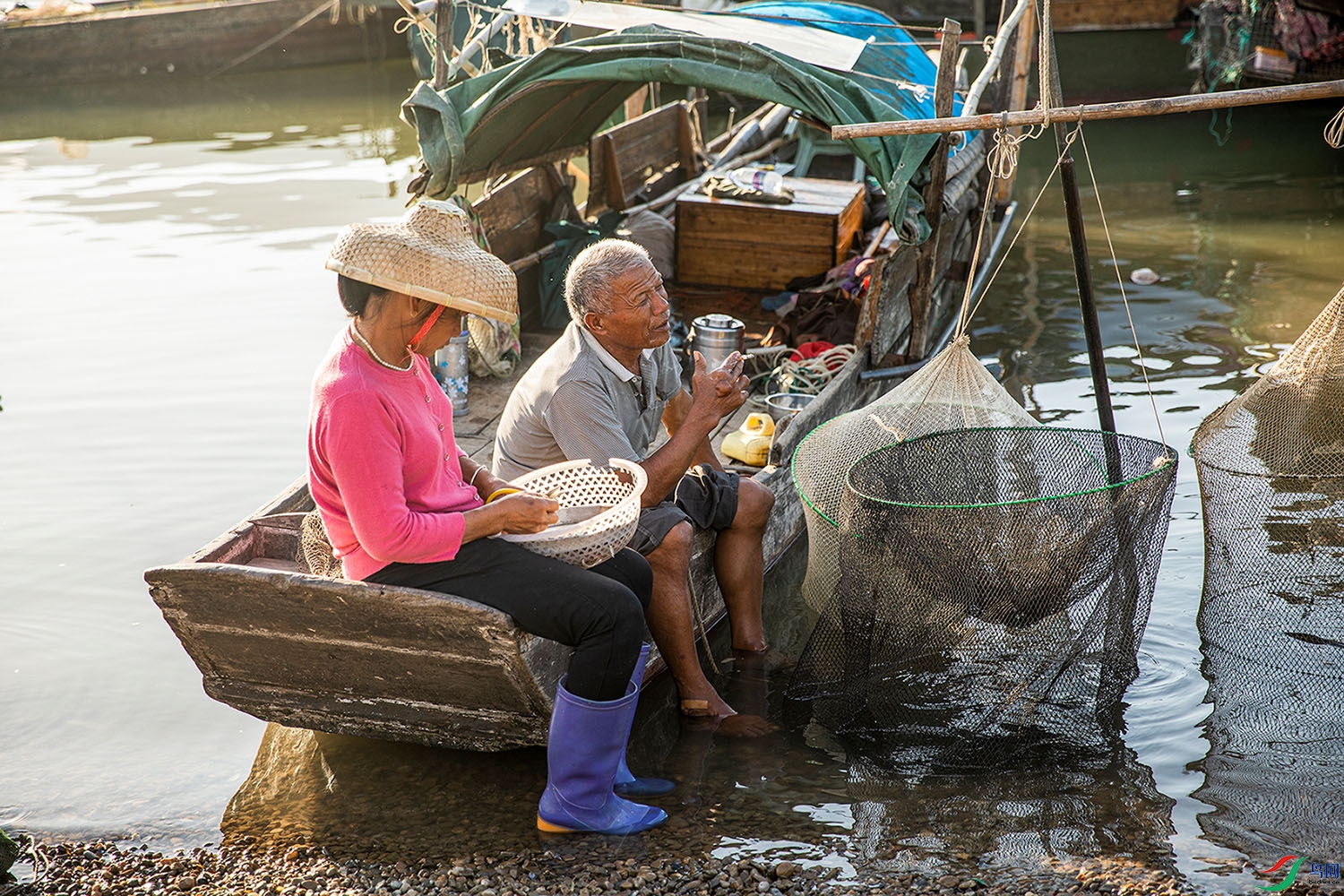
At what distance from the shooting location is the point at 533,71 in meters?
5.92

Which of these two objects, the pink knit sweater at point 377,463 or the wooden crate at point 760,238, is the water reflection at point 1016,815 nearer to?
the pink knit sweater at point 377,463

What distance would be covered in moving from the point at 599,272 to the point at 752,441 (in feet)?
5.84

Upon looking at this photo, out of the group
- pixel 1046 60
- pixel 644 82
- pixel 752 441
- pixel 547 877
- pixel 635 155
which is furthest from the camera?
pixel 635 155

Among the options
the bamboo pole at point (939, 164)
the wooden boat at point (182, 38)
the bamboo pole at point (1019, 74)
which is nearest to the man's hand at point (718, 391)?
the bamboo pole at point (939, 164)

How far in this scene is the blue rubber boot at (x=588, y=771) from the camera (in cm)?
336

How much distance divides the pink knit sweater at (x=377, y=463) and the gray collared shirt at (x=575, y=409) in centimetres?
53

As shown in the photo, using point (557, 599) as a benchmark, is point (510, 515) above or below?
above

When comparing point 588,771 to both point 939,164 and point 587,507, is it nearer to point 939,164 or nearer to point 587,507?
point 587,507

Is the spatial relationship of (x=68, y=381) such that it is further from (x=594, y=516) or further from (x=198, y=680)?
(x=594, y=516)

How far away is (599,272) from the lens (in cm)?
385

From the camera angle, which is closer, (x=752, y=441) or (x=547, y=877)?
(x=547, y=877)

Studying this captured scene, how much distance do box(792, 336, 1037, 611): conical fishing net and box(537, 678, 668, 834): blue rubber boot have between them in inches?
50.9
